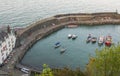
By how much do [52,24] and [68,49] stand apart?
45.2 ft

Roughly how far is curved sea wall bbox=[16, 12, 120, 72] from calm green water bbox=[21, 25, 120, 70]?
1.35 metres

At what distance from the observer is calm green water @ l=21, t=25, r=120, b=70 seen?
52.1 m

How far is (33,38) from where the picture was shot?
6031cm

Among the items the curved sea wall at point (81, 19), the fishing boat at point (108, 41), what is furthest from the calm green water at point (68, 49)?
the fishing boat at point (108, 41)

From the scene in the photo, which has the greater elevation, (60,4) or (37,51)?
(60,4)

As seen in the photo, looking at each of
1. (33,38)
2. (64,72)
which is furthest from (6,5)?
(64,72)

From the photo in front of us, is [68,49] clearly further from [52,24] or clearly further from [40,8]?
[40,8]

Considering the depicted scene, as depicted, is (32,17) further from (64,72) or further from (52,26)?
(64,72)

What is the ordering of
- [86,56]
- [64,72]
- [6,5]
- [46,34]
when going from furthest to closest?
[6,5]
[46,34]
[86,56]
[64,72]

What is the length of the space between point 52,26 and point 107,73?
44.8m

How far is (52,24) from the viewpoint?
70.0 m

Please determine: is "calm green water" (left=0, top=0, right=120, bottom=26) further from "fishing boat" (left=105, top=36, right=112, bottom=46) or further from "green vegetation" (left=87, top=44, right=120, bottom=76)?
"green vegetation" (left=87, top=44, right=120, bottom=76)

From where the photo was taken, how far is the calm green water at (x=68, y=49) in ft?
171

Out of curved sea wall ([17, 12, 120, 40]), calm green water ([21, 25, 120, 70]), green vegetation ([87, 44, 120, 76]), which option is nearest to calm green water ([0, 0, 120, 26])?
curved sea wall ([17, 12, 120, 40])
